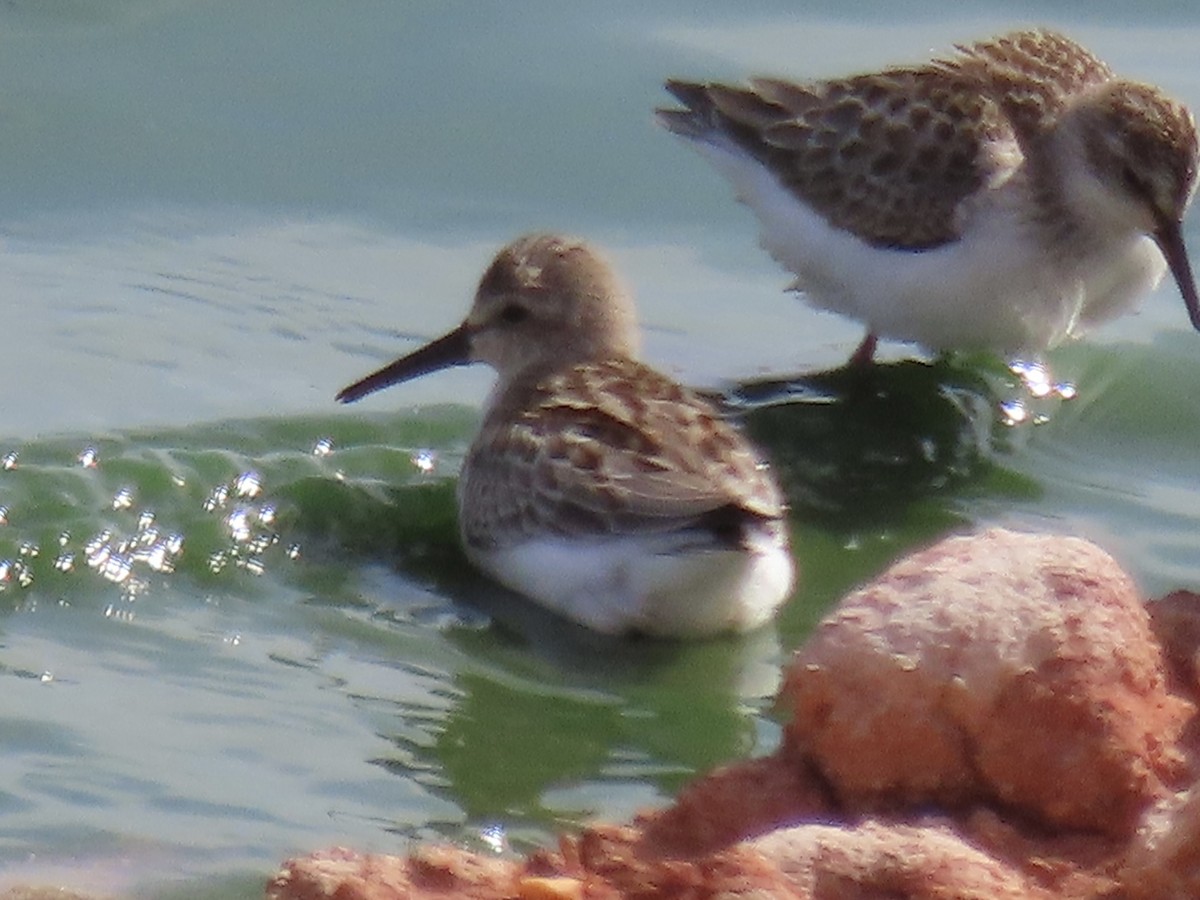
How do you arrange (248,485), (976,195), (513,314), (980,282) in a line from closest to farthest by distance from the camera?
1. (248,485)
2. (513,314)
3. (980,282)
4. (976,195)

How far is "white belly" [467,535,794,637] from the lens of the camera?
6098mm

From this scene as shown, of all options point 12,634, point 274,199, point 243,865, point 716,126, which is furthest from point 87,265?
point 243,865

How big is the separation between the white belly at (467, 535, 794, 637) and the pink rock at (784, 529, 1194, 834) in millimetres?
2137

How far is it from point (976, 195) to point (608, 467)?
2275 mm

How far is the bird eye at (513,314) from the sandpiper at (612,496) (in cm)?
1

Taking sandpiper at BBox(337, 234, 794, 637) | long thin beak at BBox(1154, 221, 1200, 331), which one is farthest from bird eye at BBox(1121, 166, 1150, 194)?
sandpiper at BBox(337, 234, 794, 637)

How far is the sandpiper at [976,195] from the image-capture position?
792cm

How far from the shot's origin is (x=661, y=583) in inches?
242

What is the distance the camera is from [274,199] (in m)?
9.34

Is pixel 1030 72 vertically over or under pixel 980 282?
over

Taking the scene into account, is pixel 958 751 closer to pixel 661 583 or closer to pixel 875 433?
pixel 661 583

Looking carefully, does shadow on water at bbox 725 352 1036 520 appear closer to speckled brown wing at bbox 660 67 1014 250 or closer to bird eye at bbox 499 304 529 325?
speckled brown wing at bbox 660 67 1014 250

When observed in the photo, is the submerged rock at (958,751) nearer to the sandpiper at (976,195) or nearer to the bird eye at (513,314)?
the bird eye at (513,314)

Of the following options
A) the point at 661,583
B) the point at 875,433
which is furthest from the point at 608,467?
the point at 875,433
